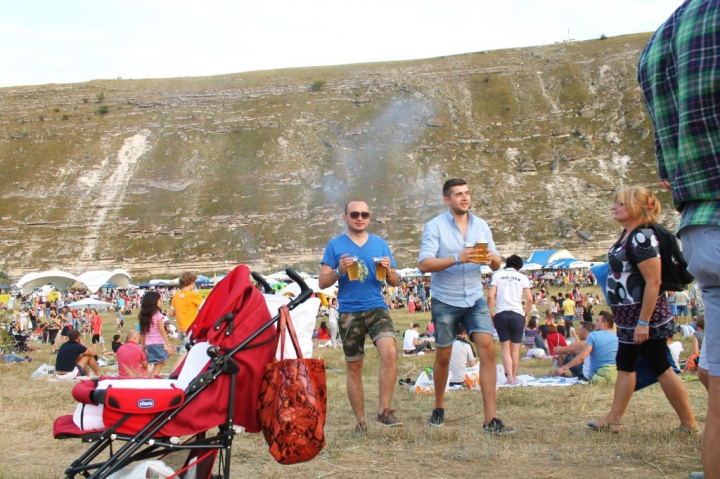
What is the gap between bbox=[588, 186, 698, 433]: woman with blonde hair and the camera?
4785mm

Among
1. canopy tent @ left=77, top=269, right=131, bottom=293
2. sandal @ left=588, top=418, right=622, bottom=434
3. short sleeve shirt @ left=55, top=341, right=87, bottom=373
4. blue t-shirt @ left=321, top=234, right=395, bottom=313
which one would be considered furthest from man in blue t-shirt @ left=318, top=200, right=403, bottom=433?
canopy tent @ left=77, top=269, right=131, bottom=293

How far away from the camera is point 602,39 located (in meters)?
95.6

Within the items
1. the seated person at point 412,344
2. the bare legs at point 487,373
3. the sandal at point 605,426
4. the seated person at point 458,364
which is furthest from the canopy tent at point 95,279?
the sandal at point 605,426

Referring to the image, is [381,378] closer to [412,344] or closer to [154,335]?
[154,335]

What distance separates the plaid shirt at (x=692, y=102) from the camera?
2520 millimetres

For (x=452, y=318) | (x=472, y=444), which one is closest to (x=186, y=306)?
(x=452, y=318)

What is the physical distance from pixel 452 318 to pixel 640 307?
1.52 metres

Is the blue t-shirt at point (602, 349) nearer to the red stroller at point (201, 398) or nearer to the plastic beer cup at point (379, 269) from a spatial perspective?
the plastic beer cup at point (379, 269)

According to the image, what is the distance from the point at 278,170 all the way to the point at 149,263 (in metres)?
18.0

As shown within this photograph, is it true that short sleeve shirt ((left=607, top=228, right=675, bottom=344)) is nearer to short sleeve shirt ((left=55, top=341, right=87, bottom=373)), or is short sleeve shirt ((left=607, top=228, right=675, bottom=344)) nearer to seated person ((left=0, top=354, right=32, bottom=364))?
short sleeve shirt ((left=55, top=341, right=87, bottom=373))

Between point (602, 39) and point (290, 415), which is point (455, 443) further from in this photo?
point (602, 39)

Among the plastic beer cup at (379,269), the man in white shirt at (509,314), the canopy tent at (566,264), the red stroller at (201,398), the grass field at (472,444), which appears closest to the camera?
the red stroller at (201,398)

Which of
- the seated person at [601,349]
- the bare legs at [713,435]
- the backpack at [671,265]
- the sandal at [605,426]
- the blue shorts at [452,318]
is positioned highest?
the backpack at [671,265]

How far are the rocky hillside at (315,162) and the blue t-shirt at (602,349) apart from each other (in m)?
50.9
